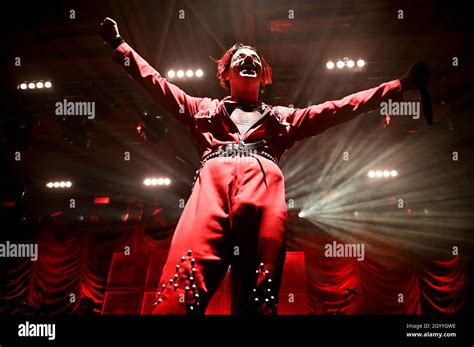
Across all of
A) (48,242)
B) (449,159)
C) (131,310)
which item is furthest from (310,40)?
(48,242)

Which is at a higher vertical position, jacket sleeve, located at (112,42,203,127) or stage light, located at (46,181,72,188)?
stage light, located at (46,181,72,188)

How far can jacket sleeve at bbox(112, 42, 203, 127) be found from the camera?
7.09 ft

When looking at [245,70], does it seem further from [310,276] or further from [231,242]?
[310,276]

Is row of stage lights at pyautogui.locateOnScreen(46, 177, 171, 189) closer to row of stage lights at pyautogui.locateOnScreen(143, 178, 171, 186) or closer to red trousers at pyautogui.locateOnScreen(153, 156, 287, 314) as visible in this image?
row of stage lights at pyautogui.locateOnScreen(143, 178, 171, 186)

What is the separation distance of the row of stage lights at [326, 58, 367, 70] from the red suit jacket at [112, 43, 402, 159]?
9.86 ft

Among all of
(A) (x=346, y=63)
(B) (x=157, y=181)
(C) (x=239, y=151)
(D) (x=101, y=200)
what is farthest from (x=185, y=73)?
(D) (x=101, y=200)

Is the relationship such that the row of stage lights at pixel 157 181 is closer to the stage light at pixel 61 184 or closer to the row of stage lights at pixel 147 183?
the row of stage lights at pixel 147 183

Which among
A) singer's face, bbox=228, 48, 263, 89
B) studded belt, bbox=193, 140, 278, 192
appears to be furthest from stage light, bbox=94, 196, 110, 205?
studded belt, bbox=193, 140, 278, 192

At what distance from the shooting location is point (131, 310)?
8.20m

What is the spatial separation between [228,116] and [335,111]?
62 cm

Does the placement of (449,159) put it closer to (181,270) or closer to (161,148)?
(161,148)

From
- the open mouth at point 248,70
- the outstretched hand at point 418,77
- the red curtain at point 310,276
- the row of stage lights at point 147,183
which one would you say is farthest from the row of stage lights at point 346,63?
the red curtain at point 310,276

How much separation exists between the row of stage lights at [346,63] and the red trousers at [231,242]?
3.61 meters

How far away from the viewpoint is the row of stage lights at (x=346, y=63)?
507cm
